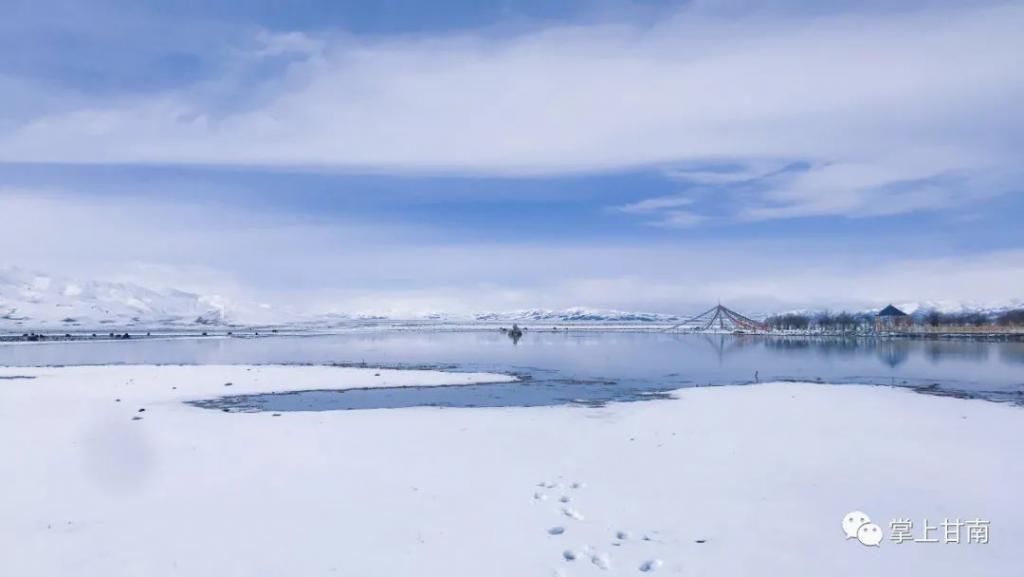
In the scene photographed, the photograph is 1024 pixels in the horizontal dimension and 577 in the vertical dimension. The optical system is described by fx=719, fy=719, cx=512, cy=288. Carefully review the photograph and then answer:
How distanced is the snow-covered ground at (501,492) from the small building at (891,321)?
119 meters

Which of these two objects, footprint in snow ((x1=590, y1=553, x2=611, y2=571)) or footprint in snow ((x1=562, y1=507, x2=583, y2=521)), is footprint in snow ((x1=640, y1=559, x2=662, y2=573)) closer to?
footprint in snow ((x1=590, y1=553, x2=611, y2=571))

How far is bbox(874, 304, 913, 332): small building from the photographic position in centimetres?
12460

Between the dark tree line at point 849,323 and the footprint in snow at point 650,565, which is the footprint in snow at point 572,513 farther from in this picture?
the dark tree line at point 849,323

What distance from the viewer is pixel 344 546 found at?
7.38 m

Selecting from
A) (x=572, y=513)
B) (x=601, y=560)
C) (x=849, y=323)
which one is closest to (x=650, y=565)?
(x=601, y=560)

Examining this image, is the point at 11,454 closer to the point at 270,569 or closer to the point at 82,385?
the point at 270,569

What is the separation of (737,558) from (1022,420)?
13.3m

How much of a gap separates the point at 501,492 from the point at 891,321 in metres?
154

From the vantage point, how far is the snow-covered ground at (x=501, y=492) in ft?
23.1

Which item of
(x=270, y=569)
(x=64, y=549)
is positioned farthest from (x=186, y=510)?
(x=270, y=569)

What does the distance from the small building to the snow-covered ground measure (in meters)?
119

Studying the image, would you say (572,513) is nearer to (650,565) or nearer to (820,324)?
(650,565)

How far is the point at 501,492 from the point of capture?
9.55 m

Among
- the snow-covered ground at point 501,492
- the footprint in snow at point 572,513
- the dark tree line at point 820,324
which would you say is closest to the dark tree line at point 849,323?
the dark tree line at point 820,324
